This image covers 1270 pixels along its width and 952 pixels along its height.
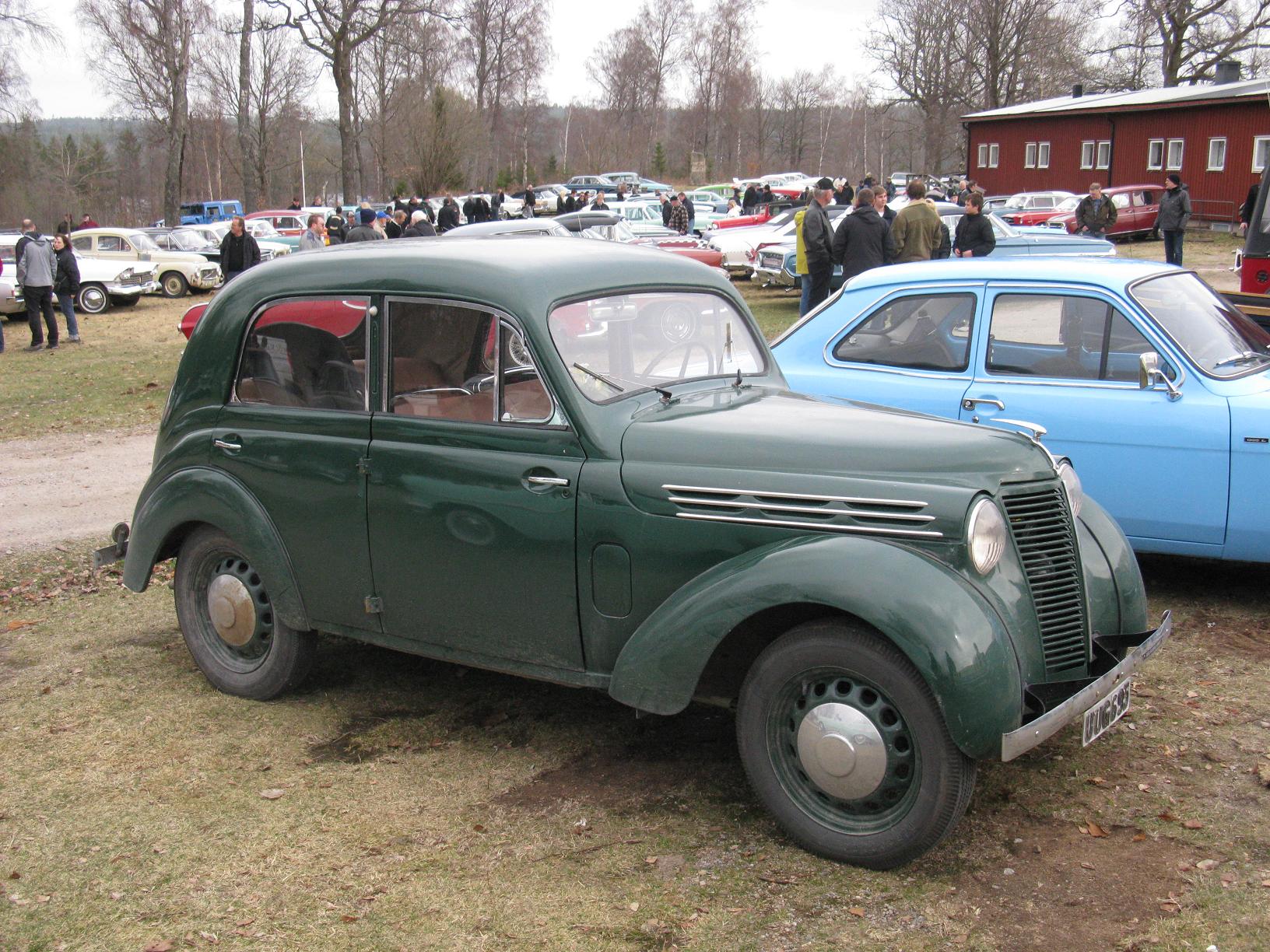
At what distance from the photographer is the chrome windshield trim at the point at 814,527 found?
12.2ft

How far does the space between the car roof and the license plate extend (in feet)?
9.06

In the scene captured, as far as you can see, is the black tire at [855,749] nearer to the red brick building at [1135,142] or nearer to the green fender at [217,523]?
the green fender at [217,523]

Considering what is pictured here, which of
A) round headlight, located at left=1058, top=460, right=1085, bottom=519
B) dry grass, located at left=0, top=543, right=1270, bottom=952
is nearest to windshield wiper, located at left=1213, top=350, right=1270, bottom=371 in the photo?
dry grass, located at left=0, top=543, right=1270, bottom=952

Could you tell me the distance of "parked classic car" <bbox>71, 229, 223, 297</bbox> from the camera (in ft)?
81.9

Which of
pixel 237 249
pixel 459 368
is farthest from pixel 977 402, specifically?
pixel 237 249

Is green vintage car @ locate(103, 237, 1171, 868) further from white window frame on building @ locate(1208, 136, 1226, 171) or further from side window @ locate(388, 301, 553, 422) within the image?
white window frame on building @ locate(1208, 136, 1226, 171)

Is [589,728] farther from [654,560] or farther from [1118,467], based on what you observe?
[1118,467]

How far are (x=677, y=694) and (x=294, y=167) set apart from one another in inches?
3757

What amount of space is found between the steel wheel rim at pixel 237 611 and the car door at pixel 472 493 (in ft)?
2.62

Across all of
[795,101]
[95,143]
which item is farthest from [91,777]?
[795,101]

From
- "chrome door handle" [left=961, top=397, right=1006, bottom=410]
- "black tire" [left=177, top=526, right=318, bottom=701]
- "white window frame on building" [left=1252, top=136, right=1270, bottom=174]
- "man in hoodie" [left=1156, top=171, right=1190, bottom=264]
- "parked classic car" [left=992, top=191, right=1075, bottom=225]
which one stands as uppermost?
"white window frame on building" [left=1252, top=136, right=1270, bottom=174]

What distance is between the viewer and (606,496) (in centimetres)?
416

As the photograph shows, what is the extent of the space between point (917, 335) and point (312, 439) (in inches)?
137

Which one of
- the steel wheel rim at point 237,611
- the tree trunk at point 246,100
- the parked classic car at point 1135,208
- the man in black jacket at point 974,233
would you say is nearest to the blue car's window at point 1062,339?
the steel wheel rim at point 237,611
